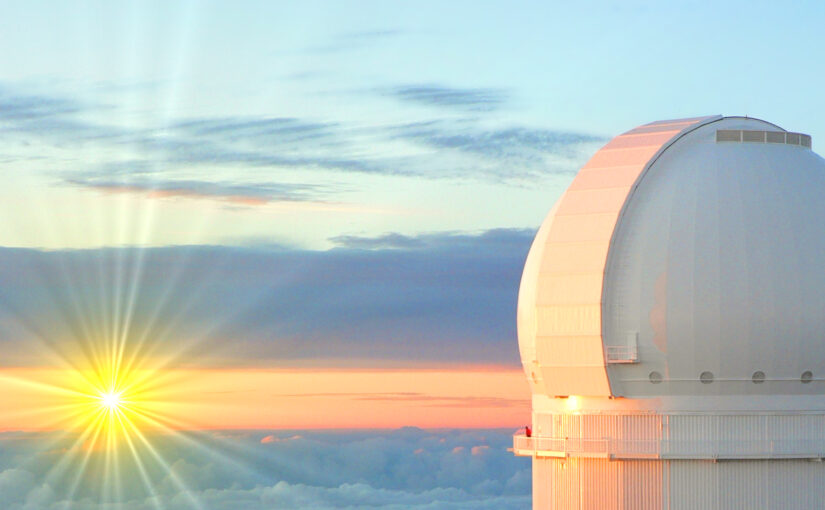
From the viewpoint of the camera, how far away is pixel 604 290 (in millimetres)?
51062

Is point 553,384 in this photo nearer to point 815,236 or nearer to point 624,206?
point 624,206

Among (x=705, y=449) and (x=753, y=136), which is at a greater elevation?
(x=753, y=136)

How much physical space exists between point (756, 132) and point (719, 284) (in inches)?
230

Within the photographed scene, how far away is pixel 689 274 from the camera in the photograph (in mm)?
50594

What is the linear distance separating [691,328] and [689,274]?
5.39 feet

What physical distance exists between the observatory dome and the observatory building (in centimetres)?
4

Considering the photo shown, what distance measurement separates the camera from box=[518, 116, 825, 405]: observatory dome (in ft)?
165

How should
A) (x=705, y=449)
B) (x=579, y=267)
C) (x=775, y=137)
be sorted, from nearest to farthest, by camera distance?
(x=705, y=449), (x=579, y=267), (x=775, y=137)

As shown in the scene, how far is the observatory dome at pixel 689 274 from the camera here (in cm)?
5022

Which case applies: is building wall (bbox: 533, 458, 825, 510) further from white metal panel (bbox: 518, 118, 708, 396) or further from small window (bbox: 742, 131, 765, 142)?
small window (bbox: 742, 131, 765, 142)

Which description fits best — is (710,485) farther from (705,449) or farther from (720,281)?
(720,281)

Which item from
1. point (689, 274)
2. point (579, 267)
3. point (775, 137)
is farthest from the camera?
point (775, 137)

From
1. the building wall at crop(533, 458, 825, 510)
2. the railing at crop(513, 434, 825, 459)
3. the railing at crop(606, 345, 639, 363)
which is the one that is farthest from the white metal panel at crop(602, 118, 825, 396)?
the building wall at crop(533, 458, 825, 510)

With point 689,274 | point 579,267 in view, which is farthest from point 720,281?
point 579,267
